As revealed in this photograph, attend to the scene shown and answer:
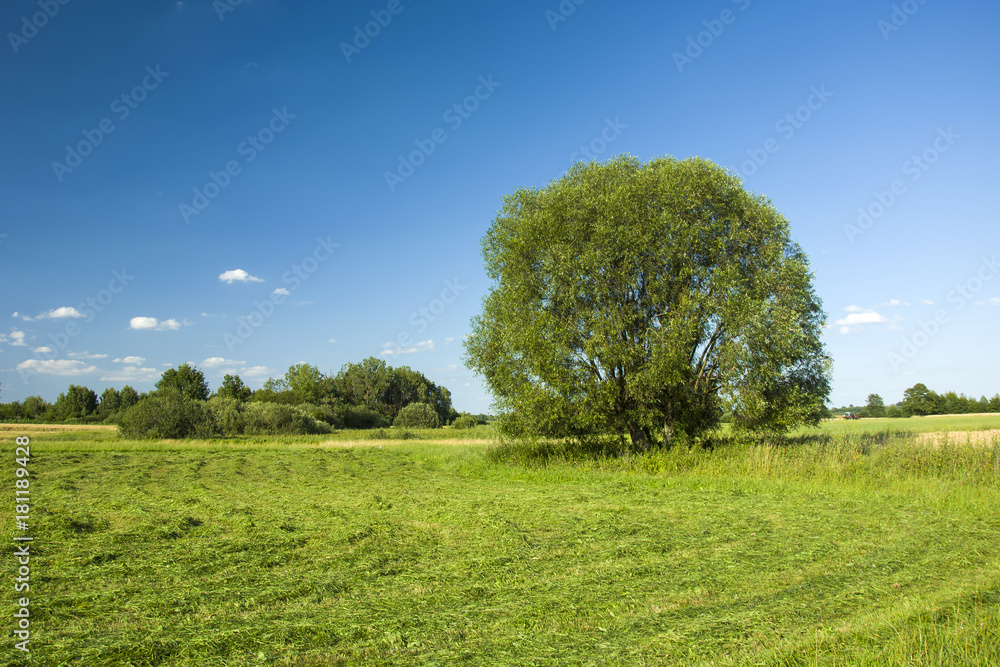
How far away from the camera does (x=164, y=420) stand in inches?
1416

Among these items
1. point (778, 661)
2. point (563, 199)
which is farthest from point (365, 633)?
point (563, 199)

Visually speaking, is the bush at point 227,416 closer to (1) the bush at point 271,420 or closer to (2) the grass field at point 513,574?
(1) the bush at point 271,420

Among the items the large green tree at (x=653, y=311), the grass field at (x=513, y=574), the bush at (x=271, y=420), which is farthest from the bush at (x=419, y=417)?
the grass field at (x=513, y=574)

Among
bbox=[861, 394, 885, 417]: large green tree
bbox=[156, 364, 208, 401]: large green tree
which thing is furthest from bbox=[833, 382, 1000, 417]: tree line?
bbox=[156, 364, 208, 401]: large green tree

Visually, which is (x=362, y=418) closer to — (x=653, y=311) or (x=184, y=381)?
(x=184, y=381)

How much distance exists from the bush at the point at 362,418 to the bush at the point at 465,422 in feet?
42.5

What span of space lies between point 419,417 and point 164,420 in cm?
3386

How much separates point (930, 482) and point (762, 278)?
6536 mm

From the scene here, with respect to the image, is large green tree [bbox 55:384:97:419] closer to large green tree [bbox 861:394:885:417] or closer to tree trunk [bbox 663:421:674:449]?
tree trunk [bbox 663:421:674:449]

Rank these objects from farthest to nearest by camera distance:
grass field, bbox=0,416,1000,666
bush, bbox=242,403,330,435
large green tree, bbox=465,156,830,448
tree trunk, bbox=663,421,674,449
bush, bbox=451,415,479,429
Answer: bush, bbox=451,415,479,429 < bush, bbox=242,403,330,435 < tree trunk, bbox=663,421,674,449 < large green tree, bbox=465,156,830,448 < grass field, bbox=0,416,1000,666

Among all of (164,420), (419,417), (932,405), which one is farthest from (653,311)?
(932,405)

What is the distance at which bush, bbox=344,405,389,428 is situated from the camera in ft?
222

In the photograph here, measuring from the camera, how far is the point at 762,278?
16.1 m

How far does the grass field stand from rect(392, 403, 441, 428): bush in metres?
54.5
